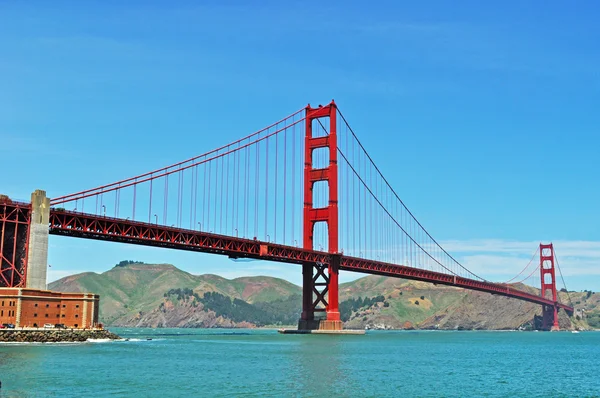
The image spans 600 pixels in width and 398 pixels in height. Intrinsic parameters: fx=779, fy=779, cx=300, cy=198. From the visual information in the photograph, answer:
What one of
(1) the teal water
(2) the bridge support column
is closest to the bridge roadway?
(2) the bridge support column

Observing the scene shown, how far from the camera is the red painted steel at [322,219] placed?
97688 mm

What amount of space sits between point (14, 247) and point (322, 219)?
42252 mm

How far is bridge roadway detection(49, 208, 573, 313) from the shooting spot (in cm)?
7212

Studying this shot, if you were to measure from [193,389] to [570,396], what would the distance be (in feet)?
62.4

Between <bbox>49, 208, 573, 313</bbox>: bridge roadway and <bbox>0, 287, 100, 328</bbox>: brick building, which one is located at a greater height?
<bbox>49, 208, 573, 313</bbox>: bridge roadway

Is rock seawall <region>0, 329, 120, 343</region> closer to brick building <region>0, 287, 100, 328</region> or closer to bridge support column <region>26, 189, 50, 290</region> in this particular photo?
brick building <region>0, 287, 100, 328</region>

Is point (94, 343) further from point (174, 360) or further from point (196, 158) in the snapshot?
point (196, 158)

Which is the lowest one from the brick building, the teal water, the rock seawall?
the teal water

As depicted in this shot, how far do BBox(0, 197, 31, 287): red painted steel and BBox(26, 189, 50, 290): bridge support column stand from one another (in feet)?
1.43

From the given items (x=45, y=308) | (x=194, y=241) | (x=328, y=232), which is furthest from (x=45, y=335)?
(x=328, y=232)

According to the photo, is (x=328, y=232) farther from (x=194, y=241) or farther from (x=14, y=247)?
(x=14, y=247)

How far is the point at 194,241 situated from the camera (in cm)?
8344

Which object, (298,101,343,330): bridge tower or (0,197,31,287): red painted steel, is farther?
(298,101,343,330): bridge tower

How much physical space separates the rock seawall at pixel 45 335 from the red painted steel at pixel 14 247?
16.1 feet
